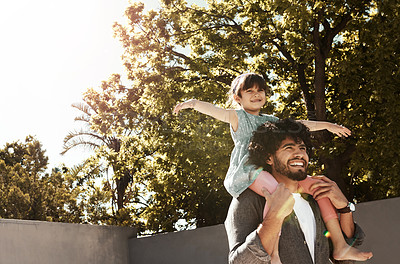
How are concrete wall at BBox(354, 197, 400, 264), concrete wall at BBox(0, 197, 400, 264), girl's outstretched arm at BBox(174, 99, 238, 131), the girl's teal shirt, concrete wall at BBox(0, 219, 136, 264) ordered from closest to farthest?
the girl's teal shirt, girl's outstretched arm at BBox(174, 99, 238, 131), concrete wall at BBox(0, 219, 136, 264), concrete wall at BBox(0, 197, 400, 264), concrete wall at BBox(354, 197, 400, 264)

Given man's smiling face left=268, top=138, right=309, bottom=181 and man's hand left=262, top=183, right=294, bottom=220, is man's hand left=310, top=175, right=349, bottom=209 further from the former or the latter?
man's hand left=262, top=183, right=294, bottom=220

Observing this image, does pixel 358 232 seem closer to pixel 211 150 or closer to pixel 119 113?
pixel 211 150

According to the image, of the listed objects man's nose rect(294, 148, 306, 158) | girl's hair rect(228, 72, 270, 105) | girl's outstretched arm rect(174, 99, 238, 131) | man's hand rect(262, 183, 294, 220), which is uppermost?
girl's hair rect(228, 72, 270, 105)

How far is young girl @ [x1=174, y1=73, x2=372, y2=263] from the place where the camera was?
237 centimetres

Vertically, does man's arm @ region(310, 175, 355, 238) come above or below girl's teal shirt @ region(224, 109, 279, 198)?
below

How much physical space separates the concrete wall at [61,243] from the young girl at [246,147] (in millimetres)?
6073

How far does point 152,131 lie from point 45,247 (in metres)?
5.42

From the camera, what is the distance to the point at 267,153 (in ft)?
8.20

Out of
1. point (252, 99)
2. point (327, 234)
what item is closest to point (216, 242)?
point (252, 99)

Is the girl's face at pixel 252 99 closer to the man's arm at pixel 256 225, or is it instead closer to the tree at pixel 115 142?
the man's arm at pixel 256 225

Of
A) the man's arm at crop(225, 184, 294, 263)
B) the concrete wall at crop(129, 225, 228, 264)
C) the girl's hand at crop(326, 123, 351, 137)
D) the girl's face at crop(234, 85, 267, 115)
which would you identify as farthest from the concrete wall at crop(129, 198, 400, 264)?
the man's arm at crop(225, 184, 294, 263)

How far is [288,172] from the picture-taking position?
7.91ft

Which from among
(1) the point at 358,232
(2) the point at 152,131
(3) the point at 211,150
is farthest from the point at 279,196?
(2) the point at 152,131

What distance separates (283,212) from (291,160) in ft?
1.23
